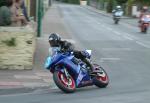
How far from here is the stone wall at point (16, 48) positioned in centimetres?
1499

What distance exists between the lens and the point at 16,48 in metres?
15.0

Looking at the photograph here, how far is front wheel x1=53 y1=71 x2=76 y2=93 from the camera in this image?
1183 centimetres

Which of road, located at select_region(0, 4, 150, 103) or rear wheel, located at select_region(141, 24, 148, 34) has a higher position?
road, located at select_region(0, 4, 150, 103)

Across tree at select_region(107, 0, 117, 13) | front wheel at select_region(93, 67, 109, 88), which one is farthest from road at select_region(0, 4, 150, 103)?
tree at select_region(107, 0, 117, 13)

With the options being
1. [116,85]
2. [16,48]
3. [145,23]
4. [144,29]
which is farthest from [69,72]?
[145,23]

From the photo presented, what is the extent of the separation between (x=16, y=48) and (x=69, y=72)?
3173 millimetres

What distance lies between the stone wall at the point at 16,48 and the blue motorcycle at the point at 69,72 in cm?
286

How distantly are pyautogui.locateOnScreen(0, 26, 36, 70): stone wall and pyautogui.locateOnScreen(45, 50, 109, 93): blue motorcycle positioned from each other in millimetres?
2860

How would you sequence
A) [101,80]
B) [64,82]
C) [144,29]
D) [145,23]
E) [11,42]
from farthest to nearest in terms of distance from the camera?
[145,23] < [144,29] < [11,42] < [101,80] < [64,82]

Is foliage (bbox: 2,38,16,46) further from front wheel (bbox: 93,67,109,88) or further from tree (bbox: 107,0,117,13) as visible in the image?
tree (bbox: 107,0,117,13)

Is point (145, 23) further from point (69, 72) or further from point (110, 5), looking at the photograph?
point (110, 5)

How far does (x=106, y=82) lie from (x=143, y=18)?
2333 cm

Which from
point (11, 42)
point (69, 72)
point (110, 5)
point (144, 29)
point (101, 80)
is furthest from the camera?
point (110, 5)

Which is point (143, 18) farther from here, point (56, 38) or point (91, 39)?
point (56, 38)
